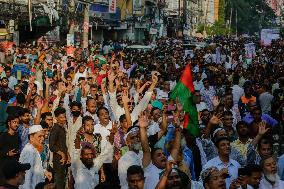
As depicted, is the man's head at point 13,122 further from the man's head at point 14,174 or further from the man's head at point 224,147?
the man's head at point 224,147

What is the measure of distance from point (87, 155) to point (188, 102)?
2.78 metres

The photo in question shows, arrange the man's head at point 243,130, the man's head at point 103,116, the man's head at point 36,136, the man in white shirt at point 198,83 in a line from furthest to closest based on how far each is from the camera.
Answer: the man in white shirt at point 198,83
the man's head at point 103,116
the man's head at point 243,130
the man's head at point 36,136

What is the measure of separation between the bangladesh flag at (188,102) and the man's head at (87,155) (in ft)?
5.89

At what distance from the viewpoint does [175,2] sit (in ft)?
342

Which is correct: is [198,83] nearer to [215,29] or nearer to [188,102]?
[188,102]

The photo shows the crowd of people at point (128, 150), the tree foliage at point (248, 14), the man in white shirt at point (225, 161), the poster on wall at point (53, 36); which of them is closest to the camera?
the crowd of people at point (128, 150)

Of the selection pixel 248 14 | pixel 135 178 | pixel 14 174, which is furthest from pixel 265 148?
pixel 248 14

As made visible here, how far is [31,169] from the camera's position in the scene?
307 inches

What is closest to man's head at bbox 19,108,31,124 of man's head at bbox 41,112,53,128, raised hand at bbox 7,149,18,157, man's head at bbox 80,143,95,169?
man's head at bbox 41,112,53,128

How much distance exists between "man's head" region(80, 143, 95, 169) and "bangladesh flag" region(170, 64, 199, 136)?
1.79 meters

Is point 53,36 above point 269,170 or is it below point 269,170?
above

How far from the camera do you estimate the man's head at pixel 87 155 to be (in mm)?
7621

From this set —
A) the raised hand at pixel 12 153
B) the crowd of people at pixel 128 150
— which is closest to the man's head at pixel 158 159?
the crowd of people at pixel 128 150

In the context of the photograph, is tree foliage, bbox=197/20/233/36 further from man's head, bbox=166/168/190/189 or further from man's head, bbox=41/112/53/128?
man's head, bbox=166/168/190/189
